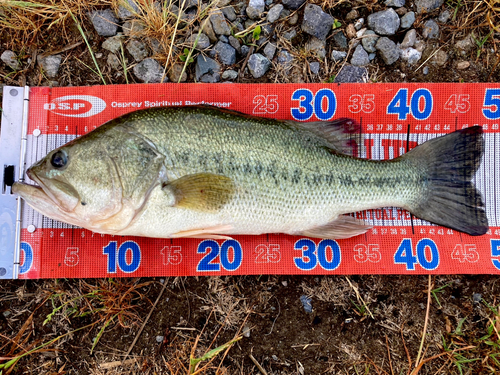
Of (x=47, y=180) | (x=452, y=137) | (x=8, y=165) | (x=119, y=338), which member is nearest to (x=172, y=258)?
(x=119, y=338)

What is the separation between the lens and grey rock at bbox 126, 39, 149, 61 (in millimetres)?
3428

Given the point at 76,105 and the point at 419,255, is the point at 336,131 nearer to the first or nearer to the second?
the point at 419,255


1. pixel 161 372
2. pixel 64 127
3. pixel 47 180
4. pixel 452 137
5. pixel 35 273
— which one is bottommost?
pixel 161 372

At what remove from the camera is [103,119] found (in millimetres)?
3354

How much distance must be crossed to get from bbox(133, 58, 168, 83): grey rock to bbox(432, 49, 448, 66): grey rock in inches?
109

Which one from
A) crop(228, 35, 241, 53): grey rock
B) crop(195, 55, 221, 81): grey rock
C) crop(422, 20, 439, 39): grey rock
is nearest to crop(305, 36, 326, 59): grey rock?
crop(228, 35, 241, 53): grey rock

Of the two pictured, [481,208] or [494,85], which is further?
[494,85]

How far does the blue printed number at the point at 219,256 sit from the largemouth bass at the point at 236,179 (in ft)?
1.27

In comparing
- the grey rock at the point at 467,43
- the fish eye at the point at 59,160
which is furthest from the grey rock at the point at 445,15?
the fish eye at the point at 59,160

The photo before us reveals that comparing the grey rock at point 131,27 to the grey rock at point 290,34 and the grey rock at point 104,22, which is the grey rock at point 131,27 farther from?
the grey rock at point 290,34

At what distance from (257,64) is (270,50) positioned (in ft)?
0.67

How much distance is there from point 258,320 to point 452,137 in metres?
2.45

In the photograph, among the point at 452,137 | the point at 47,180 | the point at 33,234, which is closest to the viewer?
the point at 47,180

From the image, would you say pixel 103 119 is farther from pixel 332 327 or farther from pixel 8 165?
pixel 332 327
